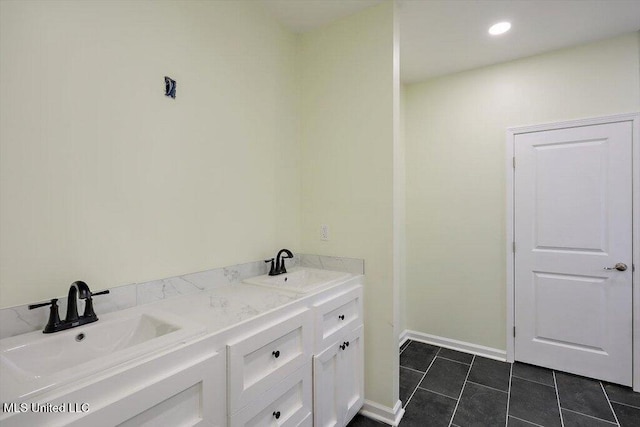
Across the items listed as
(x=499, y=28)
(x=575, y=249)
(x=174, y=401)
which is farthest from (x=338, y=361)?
(x=499, y=28)

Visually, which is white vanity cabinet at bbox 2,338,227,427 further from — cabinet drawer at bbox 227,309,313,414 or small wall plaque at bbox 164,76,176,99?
small wall plaque at bbox 164,76,176,99

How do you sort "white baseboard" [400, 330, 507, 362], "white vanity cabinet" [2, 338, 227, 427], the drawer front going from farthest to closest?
"white baseboard" [400, 330, 507, 362], the drawer front, "white vanity cabinet" [2, 338, 227, 427]

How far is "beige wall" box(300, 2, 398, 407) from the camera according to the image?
2023mm

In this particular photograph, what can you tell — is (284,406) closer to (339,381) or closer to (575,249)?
(339,381)

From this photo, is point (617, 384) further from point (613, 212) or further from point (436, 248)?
point (436, 248)

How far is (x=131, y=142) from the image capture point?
→ 4.66ft

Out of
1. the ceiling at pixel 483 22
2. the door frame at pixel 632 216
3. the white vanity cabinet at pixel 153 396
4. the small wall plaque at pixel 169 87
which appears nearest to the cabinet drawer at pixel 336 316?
the white vanity cabinet at pixel 153 396

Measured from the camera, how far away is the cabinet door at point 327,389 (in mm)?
1569

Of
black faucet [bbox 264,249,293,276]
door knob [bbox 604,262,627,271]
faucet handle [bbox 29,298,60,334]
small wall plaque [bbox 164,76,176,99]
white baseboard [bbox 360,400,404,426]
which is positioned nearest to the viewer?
faucet handle [bbox 29,298,60,334]

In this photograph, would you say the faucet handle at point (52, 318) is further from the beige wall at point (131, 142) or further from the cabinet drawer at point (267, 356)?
the cabinet drawer at point (267, 356)

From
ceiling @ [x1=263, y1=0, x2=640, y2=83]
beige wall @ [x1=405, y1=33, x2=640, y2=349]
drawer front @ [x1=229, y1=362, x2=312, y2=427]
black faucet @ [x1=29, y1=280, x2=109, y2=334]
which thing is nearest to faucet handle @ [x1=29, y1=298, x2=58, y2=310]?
black faucet @ [x1=29, y1=280, x2=109, y2=334]

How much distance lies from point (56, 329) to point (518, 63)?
3.70m

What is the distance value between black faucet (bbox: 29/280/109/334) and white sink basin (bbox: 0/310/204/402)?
2 cm

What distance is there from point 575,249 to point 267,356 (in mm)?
2714
